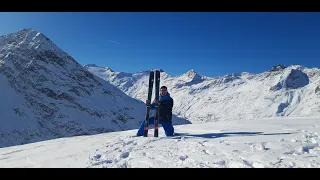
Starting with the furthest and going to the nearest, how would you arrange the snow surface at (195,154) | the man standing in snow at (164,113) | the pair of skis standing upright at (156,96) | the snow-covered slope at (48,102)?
the snow-covered slope at (48,102), the man standing in snow at (164,113), the pair of skis standing upright at (156,96), the snow surface at (195,154)

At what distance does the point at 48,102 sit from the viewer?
15350cm

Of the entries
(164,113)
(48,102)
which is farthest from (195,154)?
(48,102)

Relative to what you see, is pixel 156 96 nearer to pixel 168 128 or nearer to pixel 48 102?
pixel 168 128

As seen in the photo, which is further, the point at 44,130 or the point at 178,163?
the point at 44,130

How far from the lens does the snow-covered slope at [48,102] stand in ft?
379

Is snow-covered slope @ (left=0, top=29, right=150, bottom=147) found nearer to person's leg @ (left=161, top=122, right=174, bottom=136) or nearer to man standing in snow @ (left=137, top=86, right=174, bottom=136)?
man standing in snow @ (left=137, top=86, right=174, bottom=136)

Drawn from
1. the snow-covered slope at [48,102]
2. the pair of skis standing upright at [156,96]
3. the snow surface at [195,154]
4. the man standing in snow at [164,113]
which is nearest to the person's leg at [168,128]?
the man standing in snow at [164,113]

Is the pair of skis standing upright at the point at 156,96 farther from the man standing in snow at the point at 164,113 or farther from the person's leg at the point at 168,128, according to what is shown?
the person's leg at the point at 168,128

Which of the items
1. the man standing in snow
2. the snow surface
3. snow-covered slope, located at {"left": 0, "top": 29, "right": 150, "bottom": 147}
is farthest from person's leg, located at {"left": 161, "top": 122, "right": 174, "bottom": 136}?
snow-covered slope, located at {"left": 0, "top": 29, "right": 150, "bottom": 147}

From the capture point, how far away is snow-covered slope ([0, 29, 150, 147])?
11550 cm

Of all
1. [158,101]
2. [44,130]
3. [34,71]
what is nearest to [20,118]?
[44,130]

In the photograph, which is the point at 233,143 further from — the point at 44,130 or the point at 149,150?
the point at 44,130
